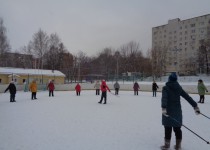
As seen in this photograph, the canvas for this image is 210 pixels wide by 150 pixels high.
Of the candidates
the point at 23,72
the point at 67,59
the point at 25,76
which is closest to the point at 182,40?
the point at 67,59

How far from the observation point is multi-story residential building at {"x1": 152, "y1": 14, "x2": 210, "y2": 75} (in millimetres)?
65438

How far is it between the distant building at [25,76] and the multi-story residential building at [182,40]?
30349mm

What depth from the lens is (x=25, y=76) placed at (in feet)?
135

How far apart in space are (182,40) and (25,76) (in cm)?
4883

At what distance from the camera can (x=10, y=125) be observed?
305 inches

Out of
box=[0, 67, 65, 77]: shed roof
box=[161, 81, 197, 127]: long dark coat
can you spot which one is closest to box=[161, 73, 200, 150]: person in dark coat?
box=[161, 81, 197, 127]: long dark coat

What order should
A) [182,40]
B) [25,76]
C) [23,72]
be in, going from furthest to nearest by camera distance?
[182,40] < [23,72] < [25,76]

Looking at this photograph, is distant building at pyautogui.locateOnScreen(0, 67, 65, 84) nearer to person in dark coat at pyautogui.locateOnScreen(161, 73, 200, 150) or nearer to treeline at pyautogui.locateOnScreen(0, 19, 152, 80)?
treeline at pyautogui.locateOnScreen(0, 19, 152, 80)

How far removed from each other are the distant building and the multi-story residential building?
30.3 meters

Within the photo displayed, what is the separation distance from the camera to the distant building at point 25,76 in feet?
127

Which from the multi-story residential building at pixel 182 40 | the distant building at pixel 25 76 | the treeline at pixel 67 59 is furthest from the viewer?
the multi-story residential building at pixel 182 40

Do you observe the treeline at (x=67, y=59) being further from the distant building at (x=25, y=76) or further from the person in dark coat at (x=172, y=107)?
the person in dark coat at (x=172, y=107)

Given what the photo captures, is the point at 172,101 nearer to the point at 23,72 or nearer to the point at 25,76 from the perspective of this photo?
the point at 25,76

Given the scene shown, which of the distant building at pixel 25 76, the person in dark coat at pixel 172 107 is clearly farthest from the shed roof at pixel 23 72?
the person in dark coat at pixel 172 107
